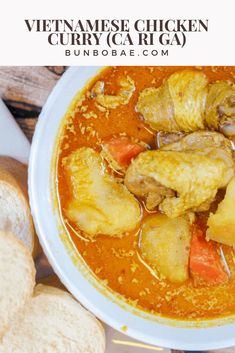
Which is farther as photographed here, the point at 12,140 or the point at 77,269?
the point at 12,140

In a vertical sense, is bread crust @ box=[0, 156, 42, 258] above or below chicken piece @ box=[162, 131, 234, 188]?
below

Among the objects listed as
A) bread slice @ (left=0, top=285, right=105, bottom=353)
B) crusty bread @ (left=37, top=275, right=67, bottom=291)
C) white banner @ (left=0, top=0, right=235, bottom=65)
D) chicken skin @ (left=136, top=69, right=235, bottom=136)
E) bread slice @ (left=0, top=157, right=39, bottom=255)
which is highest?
white banner @ (left=0, top=0, right=235, bottom=65)

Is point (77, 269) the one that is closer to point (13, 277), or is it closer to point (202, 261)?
point (13, 277)

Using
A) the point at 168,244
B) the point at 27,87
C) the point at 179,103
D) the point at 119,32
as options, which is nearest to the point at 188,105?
the point at 179,103

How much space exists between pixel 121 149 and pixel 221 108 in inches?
11.6

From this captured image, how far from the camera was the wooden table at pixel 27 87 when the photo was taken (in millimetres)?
1841

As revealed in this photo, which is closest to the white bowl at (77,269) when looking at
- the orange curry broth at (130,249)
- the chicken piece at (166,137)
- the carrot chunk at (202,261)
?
the orange curry broth at (130,249)

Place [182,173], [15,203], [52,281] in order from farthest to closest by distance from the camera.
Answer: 1. [52,281]
2. [15,203]
3. [182,173]

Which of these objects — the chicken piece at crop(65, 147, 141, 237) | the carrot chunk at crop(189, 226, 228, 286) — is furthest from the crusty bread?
the carrot chunk at crop(189, 226, 228, 286)

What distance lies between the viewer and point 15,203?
178cm

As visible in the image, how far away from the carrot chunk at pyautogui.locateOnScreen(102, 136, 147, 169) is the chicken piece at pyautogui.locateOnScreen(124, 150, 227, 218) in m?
0.08

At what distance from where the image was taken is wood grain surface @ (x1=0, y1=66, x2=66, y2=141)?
184cm

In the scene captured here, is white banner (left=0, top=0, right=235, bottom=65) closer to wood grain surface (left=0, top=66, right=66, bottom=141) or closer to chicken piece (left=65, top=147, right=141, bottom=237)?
wood grain surface (left=0, top=66, right=66, bottom=141)

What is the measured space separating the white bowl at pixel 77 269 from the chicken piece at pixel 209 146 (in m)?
0.32
